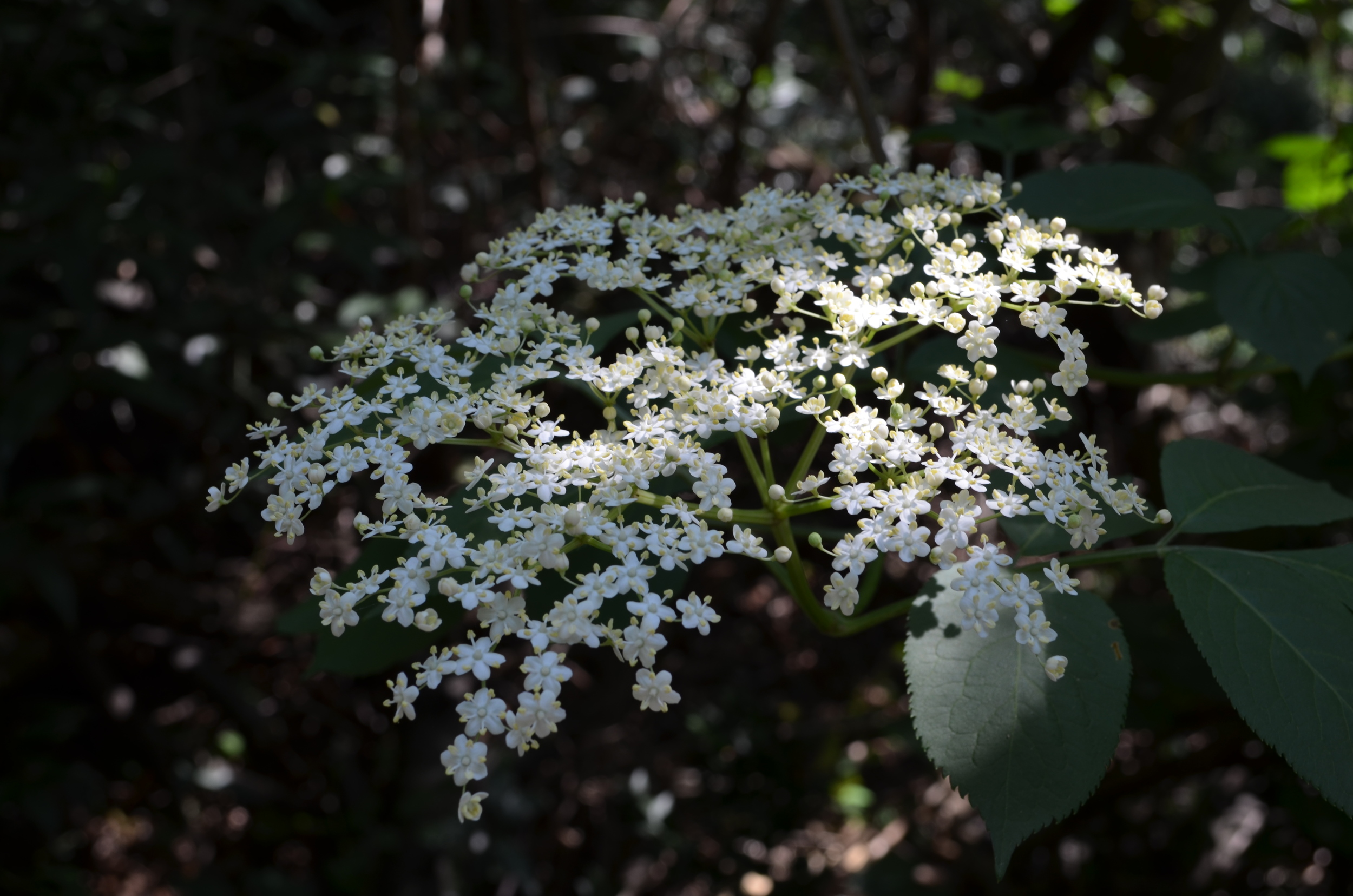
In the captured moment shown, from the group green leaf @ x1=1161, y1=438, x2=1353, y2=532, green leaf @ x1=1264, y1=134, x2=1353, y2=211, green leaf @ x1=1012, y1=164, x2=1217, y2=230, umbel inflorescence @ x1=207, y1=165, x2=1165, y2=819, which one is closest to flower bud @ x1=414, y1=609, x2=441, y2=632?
umbel inflorescence @ x1=207, y1=165, x2=1165, y2=819

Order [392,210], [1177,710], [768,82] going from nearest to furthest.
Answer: [1177,710] → [392,210] → [768,82]

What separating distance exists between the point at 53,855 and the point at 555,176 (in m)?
2.44

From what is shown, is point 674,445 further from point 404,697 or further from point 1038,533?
point 1038,533

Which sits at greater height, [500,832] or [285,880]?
[500,832]

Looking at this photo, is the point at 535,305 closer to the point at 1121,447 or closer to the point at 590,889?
the point at 590,889

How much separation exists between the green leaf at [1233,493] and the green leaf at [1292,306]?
5.5 inches

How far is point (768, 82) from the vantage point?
10.8 ft

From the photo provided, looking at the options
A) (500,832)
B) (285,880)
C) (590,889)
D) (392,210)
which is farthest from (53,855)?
(392,210)

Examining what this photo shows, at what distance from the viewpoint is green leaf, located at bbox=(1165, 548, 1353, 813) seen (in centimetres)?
82

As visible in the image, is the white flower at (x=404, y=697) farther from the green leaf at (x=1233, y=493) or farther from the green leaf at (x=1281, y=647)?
the green leaf at (x=1233, y=493)

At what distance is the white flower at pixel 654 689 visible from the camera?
2.57 ft

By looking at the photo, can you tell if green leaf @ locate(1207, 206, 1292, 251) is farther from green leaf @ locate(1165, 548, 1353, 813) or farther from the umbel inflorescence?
green leaf @ locate(1165, 548, 1353, 813)

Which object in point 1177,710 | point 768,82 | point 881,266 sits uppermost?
point 881,266

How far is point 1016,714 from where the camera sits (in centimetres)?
86
